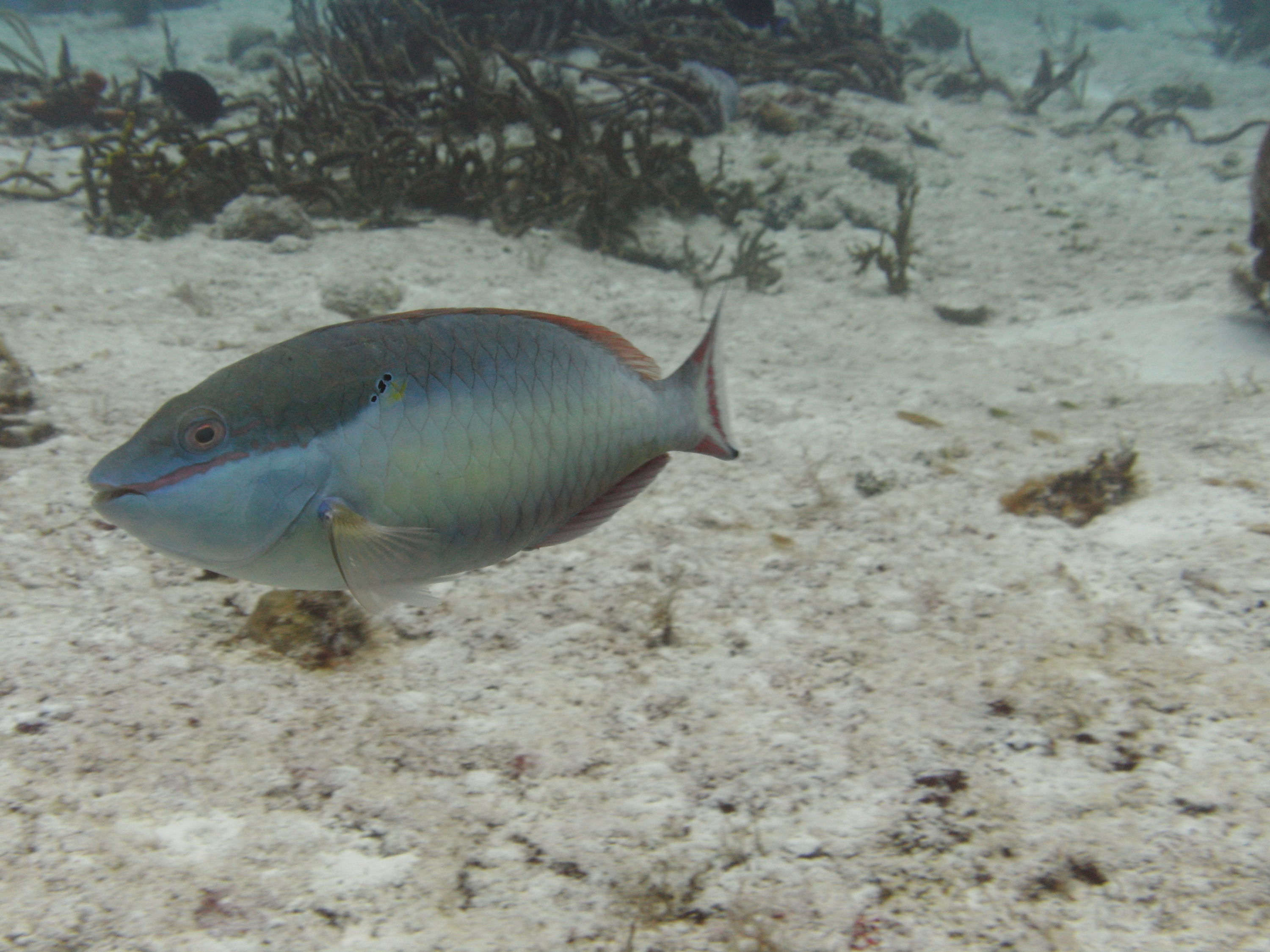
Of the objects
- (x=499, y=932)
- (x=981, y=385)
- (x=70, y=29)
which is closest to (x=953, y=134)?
(x=981, y=385)

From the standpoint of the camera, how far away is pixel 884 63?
34.3ft

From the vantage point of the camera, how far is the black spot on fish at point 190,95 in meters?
7.52

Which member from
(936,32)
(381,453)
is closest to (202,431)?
(381,453)

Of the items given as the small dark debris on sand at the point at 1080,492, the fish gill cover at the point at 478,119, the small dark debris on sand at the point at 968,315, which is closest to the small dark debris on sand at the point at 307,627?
the small dark debris on sand at the point at 1080,492

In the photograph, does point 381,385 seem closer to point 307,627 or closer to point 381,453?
point 381,453

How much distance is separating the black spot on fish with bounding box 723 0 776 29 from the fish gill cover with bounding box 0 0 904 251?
1.97ft

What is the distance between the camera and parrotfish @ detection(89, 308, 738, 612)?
118 cm

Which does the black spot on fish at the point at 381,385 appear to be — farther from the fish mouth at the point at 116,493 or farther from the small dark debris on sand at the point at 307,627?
the small dark debris on sand at the point at 307,627

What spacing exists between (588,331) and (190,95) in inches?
344

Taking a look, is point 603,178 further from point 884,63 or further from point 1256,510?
point 884,63

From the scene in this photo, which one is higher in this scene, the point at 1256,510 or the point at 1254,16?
the point at 1254,16

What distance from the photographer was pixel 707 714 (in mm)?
1776

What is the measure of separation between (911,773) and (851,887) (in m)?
0.33

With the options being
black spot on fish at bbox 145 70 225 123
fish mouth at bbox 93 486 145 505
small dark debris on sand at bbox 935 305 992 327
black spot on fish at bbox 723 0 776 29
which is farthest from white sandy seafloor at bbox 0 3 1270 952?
black spot on fish at bbox 723 0 776 29
